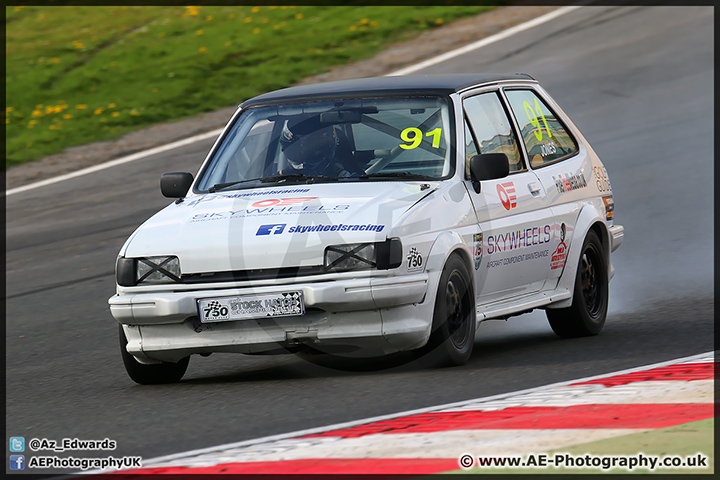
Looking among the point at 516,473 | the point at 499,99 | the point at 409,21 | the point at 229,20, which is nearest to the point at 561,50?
the point at 409,21

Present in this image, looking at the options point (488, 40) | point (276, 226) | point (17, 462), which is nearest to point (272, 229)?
point (276, 226)

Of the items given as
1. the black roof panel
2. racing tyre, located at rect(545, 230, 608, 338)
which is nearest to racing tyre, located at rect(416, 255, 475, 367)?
the black roof panel

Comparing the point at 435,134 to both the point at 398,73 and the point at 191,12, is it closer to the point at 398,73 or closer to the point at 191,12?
the point at 398,73

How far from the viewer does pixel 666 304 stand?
389 inches

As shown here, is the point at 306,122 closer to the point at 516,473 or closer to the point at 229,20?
the point at 516,473

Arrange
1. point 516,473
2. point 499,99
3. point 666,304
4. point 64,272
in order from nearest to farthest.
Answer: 1. point 516,473
2. point 499,99
3. point 666,304
4. point 64,272

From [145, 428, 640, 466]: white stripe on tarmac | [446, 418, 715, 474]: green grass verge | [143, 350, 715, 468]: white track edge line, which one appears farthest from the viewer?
[143, 350, 715, 468]: white track edge line

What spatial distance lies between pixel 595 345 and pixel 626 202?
626 centimetres

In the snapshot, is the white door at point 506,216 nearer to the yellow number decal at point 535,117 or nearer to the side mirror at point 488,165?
the side mirror at point 488,165

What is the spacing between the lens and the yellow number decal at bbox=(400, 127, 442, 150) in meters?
7.98

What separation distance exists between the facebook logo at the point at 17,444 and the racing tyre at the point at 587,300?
4.09 metres

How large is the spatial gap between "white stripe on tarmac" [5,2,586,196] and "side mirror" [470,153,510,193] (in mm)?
11466

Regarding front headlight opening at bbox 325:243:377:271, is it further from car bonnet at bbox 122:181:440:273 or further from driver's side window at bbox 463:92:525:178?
driver's side window at bbox 463:92:525:178

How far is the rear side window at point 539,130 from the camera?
8867mm
